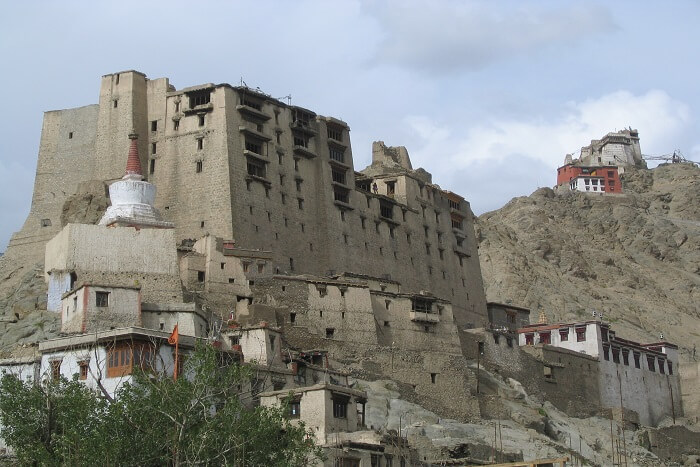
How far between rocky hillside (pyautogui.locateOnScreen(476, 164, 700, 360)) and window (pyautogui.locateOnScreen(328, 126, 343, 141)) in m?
26.0

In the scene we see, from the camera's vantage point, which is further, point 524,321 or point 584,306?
point 584,306

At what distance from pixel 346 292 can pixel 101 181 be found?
17221 mm

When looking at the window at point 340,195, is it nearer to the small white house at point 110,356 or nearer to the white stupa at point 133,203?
the white stupa at point 133,203

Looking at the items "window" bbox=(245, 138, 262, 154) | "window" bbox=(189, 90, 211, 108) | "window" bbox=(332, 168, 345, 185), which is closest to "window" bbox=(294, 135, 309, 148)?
"window" bbox=(332, 168, 345, 185)

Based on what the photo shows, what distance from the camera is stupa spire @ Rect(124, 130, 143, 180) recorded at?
2864 inches

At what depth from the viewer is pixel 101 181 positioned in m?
77.8

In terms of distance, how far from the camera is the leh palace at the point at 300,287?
58.0m

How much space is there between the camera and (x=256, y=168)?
260 ft

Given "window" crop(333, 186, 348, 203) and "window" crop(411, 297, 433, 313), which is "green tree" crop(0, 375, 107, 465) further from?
"window" crop(333, 186, 348, 203)

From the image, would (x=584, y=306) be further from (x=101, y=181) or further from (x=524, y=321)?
(x=101, y=181)

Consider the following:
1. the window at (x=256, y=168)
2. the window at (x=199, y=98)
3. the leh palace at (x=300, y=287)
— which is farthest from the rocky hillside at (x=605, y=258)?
the window at (x=199, y=98)

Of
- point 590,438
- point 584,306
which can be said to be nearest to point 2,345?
point 590,438

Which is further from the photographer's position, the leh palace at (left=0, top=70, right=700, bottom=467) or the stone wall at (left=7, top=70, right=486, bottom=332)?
the stone wall at (left=7, top=70, right=486, bottom=332)

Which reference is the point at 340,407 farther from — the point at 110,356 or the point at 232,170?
the point at 232,170
